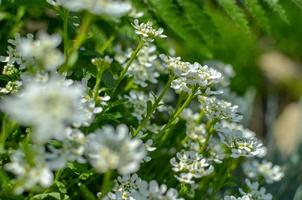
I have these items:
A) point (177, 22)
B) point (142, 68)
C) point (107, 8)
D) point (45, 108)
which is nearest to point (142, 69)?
point (142, 68)

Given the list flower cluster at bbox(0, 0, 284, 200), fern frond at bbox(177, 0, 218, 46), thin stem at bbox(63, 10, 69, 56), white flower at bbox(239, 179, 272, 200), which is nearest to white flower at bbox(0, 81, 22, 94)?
flower cluster at bbox(0, 0, 284, 200)

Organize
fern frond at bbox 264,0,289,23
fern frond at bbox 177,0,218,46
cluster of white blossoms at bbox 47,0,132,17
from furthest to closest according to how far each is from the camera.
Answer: fern frond at bbox 177,0,218,46 < fern frond at bbox 264,0,289,23 < cluster of white blossoms at bbox 47,0,132,17

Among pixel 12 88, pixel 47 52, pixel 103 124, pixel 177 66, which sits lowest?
pixel 103 124

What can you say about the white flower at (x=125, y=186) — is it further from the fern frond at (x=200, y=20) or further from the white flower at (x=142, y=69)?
the fern frond at (x=200, y=20)

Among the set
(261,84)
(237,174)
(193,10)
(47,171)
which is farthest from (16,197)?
(261,84)

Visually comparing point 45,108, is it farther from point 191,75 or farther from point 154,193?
point 191,75

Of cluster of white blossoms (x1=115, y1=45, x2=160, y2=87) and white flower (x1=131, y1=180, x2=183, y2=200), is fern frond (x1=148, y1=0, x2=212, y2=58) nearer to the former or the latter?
cluster of white blossoms (x1=115, y1=45, x2=160, y2=87)
